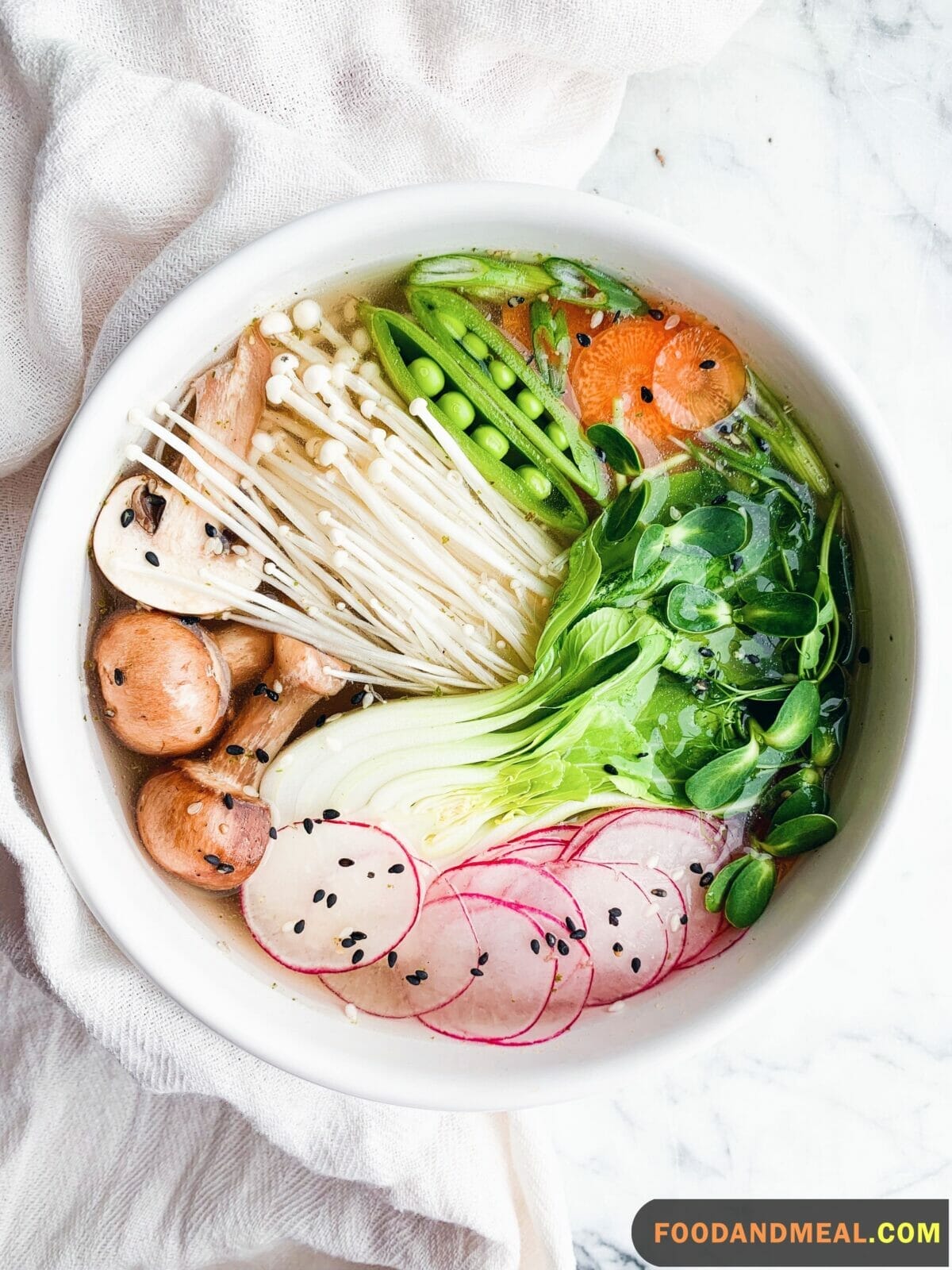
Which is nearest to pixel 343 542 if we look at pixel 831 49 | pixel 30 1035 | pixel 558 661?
pixel 558 661

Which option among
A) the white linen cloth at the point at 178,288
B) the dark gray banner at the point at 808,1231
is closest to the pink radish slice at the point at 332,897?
the white linen cloth at the point at 178,288

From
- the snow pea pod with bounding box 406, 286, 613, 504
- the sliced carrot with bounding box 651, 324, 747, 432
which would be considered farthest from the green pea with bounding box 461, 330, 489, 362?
the sliced carrot with bounding box 651, 324, 747, 432

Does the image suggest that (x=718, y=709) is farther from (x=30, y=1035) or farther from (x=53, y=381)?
(x=30, y=1035)

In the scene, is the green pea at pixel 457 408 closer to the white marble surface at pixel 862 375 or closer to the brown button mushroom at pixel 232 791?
the brown button mushroom at pixel 232 791

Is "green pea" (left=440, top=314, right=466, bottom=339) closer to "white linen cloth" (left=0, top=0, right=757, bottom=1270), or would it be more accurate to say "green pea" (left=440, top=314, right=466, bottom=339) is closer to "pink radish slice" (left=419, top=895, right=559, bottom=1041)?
"white linen cloth" (left=0, top=0, right=757, bottom=1270)

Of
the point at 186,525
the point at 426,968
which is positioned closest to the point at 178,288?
the point at 186,525

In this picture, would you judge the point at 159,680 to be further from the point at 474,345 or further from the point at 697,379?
the point at 697,379
